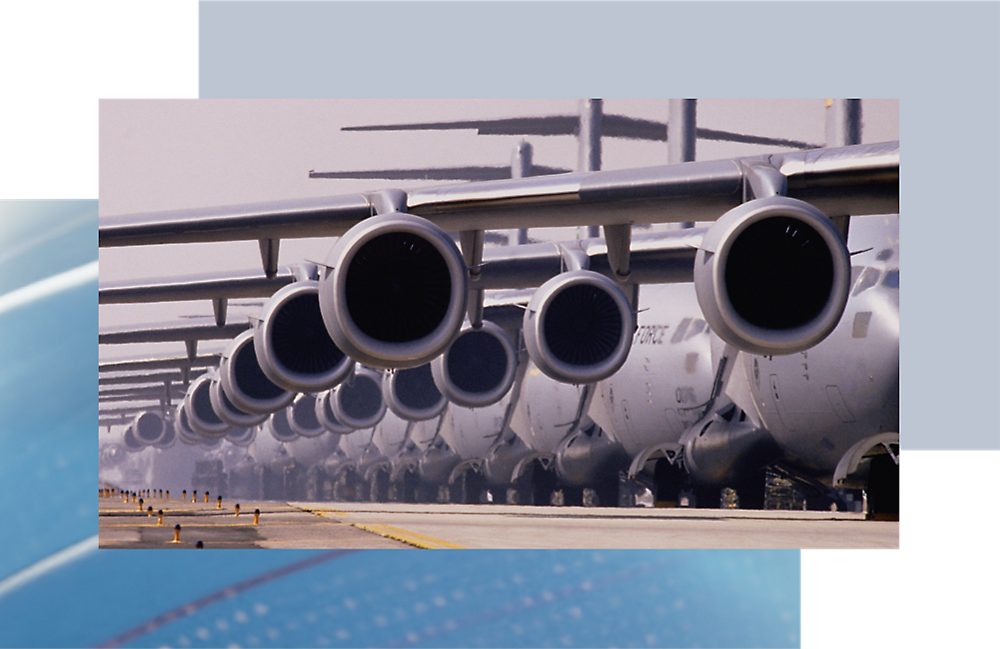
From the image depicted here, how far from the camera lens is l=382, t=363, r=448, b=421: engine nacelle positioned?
36.7ft

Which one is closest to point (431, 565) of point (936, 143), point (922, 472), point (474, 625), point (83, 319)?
point (474, 625)

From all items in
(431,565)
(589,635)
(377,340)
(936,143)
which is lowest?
(589,635)

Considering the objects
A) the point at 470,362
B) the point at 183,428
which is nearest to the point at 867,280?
the point at 470,362

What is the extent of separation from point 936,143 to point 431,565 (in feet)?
17.4

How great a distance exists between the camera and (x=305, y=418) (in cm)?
1264

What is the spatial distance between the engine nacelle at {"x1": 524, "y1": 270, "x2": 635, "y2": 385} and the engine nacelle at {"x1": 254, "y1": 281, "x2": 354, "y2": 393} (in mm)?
1741

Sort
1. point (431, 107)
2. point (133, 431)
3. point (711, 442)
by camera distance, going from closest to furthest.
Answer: point (431, 107) → point (133, 431) → point (711, 442)

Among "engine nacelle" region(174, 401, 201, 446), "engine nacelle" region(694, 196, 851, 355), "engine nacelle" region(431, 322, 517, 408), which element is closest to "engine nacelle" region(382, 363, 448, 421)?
"engine nacelle" region(431, 322, 517, 408)

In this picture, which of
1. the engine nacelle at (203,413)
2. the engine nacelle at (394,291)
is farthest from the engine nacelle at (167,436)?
the engine nacelle at (394,291)

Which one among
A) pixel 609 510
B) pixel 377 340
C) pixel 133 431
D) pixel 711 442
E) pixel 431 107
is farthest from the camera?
pixel 711 442

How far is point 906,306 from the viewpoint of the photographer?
Answer: 9.46 metres

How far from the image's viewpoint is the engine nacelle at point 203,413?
11820mm

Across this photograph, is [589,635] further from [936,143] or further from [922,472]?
[936,143]

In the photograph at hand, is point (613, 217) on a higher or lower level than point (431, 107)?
lower
